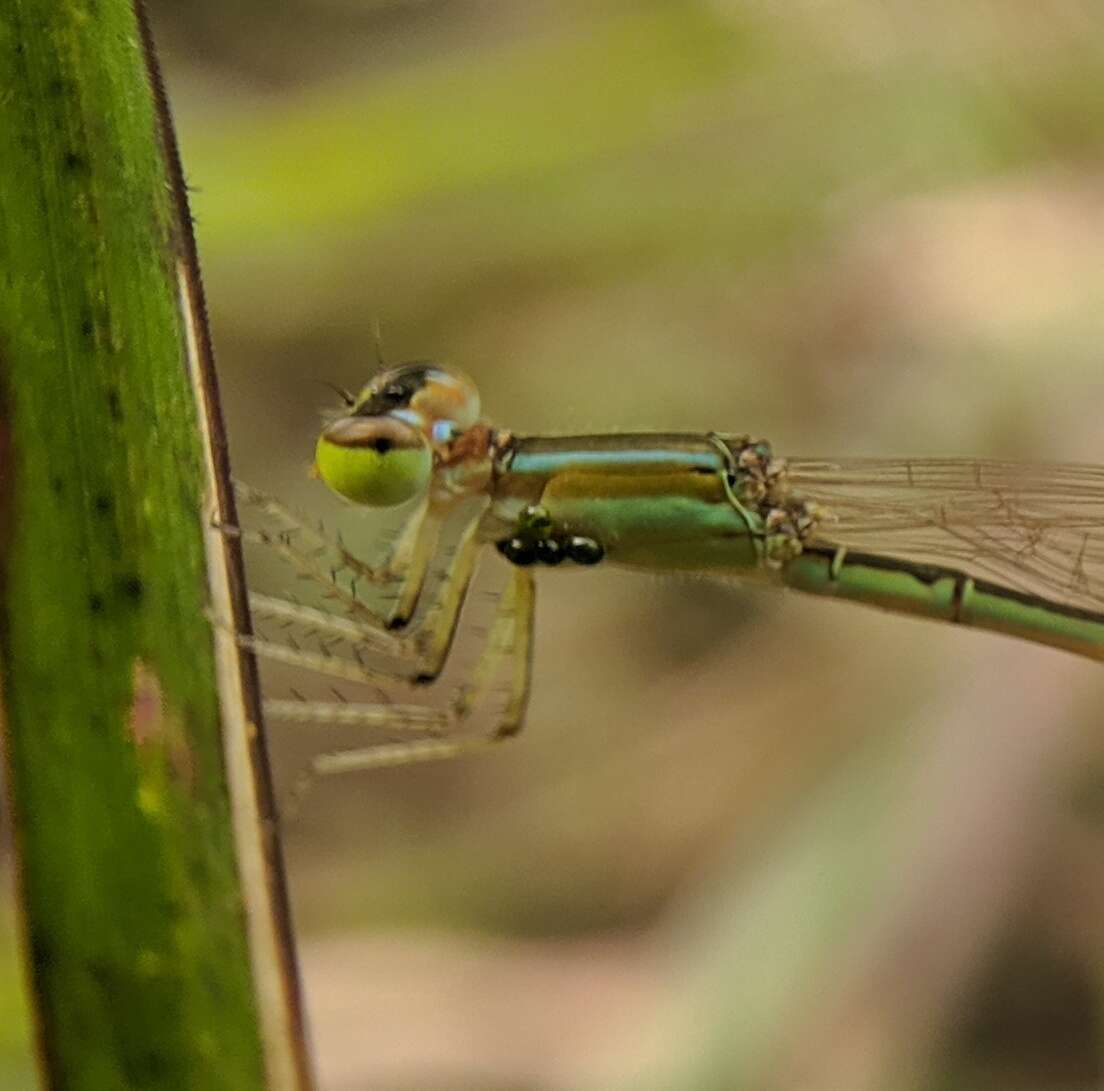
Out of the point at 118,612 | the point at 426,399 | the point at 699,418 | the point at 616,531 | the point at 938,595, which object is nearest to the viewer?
the point at 118,612

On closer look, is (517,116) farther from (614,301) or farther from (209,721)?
(209,721)

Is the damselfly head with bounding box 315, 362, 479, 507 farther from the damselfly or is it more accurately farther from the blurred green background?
the blurred green background

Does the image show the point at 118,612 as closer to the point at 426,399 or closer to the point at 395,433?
the point at 395,433

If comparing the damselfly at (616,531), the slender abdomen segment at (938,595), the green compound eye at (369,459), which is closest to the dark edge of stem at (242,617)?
the damselfly at (616,531)

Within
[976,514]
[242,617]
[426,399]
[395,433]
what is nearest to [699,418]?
[976,514]

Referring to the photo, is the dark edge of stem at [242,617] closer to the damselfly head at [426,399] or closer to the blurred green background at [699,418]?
the damselfly head at [426,399]

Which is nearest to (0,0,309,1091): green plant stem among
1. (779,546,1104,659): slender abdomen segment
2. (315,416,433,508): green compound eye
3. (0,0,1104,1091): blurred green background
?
(315,416,433,508): green compound eye
